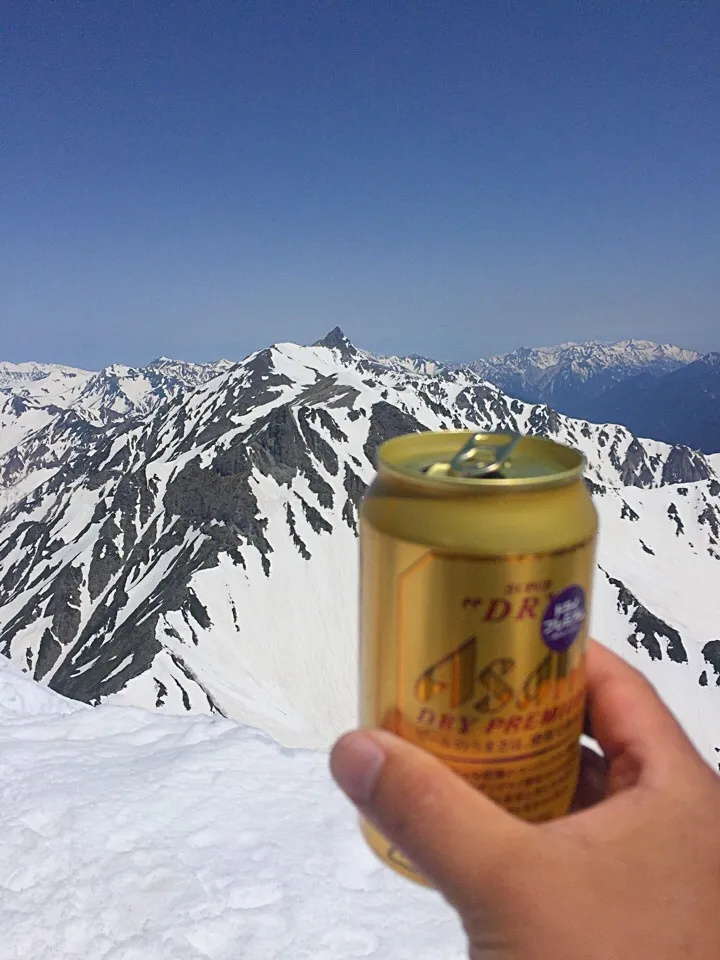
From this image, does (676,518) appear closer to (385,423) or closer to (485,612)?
(385,423)

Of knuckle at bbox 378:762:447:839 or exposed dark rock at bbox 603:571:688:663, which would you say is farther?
exposed dark rock at bbox 603:571:688:663

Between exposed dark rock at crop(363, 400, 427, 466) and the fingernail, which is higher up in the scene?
the fingernail

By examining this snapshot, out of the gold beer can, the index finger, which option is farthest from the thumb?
the index finger

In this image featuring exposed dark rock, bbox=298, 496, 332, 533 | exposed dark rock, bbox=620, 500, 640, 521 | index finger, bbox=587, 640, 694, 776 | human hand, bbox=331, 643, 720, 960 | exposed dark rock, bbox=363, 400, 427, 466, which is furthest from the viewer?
exposed dark rock, bbox=620, 500, 640, 521

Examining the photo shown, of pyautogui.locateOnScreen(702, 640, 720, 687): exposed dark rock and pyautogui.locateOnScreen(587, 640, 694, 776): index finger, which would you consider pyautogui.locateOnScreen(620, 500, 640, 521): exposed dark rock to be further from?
pyautogui.locateOnScreen(587, 640, 694, 776): index finger

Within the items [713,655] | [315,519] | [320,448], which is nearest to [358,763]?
[315,519]

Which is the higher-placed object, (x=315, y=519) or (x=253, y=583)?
(x=315, y=519)
